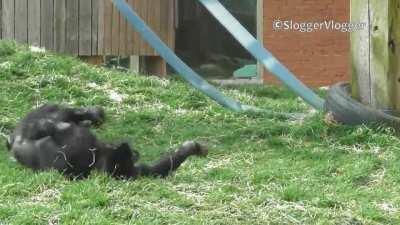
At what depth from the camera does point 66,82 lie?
6496mm

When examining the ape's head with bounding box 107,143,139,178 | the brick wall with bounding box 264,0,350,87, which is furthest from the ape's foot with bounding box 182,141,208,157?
the brick wall with bounding box 264,0,350,87

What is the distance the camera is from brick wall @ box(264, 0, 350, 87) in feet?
35.2

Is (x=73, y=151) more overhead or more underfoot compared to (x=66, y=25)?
more underfoot

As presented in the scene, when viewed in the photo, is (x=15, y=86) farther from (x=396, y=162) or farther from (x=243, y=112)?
(x=396, y=162)

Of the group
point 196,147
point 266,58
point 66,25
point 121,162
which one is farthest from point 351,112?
point 66,25

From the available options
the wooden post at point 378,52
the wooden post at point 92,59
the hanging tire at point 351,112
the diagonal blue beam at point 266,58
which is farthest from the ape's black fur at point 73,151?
the wooden post at point 92,59

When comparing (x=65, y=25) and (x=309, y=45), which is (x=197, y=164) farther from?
(x=309, y=45)

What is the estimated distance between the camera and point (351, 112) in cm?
543

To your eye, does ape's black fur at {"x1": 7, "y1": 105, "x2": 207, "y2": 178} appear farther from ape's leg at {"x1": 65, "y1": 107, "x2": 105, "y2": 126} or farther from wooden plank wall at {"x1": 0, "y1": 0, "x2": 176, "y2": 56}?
wooden plank wall at {"x1": 0, "y1": 0, "x2": 176, "y2": 56}

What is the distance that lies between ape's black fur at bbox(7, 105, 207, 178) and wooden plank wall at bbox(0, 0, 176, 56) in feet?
15.5

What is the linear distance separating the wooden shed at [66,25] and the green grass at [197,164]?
1.91 meters

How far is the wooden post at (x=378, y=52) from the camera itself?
5.41 meters

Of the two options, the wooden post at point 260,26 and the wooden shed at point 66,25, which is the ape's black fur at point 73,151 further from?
the wooden post at point 260,26

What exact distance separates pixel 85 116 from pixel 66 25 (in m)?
4.48
